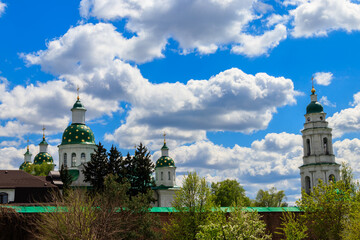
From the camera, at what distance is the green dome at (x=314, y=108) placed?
66562 mm

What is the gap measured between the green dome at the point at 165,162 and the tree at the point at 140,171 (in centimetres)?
2874

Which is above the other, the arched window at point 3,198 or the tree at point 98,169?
the tree at point 98,169

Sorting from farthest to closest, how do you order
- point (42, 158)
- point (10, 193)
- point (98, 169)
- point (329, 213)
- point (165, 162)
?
point (42, 158), point (165, 162), point (98, 169), point (10, 193), point (329, 213)

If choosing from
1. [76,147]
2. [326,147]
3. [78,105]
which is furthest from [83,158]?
[326,147]

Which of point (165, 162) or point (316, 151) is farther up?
point (165, 162)

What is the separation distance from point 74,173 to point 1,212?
142ft

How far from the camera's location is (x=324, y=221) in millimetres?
29453

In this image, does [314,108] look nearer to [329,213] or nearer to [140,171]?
[140,171]

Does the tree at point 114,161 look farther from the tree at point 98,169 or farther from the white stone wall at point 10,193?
the white stone wall at point 10,193

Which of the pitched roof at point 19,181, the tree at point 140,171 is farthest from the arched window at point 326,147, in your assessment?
the pitched roof at point 19,181

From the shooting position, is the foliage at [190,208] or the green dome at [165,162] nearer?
the foliage at [190,208]

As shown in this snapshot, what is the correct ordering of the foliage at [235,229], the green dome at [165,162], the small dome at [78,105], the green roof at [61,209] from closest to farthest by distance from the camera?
Result: the foliage at [235,229] < the green roof at [61,209] < the small dome at [78,105] < the green dome at [165,162]

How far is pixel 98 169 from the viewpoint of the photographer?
5147 centimetres

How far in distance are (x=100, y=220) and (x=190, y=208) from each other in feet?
27.2
